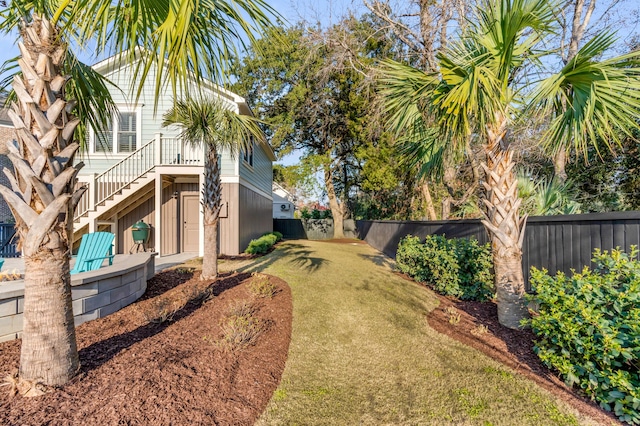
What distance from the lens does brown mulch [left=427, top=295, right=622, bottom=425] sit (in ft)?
9.18

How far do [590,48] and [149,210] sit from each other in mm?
12268

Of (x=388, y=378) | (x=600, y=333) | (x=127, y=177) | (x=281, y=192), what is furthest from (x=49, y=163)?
(x=281, y=192)

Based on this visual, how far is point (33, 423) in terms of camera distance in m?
2.10

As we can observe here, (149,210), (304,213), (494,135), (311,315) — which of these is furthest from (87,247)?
(304,213)

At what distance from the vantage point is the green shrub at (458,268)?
5.62 meters

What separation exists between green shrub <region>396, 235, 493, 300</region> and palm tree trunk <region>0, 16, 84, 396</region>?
225 inches

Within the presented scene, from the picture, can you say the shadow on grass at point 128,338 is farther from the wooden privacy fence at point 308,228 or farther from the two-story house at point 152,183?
the wooden privacy fence at point 308,228

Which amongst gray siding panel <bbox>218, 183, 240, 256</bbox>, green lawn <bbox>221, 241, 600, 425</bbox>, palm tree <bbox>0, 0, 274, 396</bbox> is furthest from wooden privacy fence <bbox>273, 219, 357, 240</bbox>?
palm tree <bbox>0, 0, 274, 396</bbox>

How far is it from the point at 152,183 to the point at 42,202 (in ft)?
28.9

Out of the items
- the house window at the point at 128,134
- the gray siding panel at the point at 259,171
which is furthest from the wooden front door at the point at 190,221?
the house window at the point at 128,134

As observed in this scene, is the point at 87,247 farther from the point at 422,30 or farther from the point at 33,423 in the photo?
the point at 422,30

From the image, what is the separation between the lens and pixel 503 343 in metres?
3.96

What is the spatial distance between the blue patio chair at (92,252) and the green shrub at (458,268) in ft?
20.0

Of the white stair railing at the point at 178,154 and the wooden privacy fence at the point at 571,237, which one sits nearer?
the wooden privacy fence at the point at 571,237
